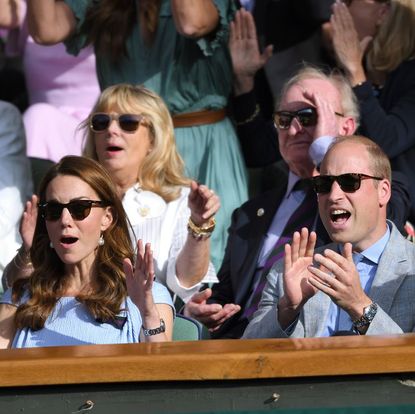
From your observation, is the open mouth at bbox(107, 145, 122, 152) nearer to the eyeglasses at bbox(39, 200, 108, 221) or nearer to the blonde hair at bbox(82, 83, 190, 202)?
the blonde hair at bbox(82, 83, 190, 202)

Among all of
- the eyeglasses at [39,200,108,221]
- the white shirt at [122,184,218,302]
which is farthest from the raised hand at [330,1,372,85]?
the eyeglasses at [39,200,108,221]

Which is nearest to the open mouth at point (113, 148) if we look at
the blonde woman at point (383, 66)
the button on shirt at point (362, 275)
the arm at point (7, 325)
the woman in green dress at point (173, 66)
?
the woman in green dress at point (173, 66)

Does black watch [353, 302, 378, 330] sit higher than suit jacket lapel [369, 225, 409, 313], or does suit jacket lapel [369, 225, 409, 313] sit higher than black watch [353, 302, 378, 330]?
black watch [353, 302, 378, 330]

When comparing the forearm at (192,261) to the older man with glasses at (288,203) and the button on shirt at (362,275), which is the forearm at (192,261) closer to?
the older man with glasses at (288,203)

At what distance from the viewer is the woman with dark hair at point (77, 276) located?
4258 millimetres

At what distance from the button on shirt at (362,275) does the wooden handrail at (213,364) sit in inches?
34.3

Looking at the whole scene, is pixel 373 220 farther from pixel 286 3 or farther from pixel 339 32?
pixel 286 3

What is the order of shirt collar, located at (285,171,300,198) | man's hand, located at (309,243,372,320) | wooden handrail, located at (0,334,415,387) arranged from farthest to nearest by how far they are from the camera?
shirt collar, located at (285,171,300,198) → man's hand, located at (309,243,372,320) → wooden handrail, located at (0,334,415,387)

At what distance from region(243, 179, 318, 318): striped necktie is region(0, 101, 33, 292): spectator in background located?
4.28ft

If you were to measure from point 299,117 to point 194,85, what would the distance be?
0.92 metres

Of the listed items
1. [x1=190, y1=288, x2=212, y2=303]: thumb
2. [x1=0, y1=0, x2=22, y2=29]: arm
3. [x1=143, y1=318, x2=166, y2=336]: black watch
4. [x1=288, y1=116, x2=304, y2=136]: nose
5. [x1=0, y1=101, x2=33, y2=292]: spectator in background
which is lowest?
[x1=0, y1=101, x2=33, y2=292]: spectator in background

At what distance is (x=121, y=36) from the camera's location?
591 cm

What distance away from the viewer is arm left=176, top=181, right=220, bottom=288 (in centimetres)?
471

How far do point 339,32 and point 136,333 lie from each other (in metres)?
2.00
